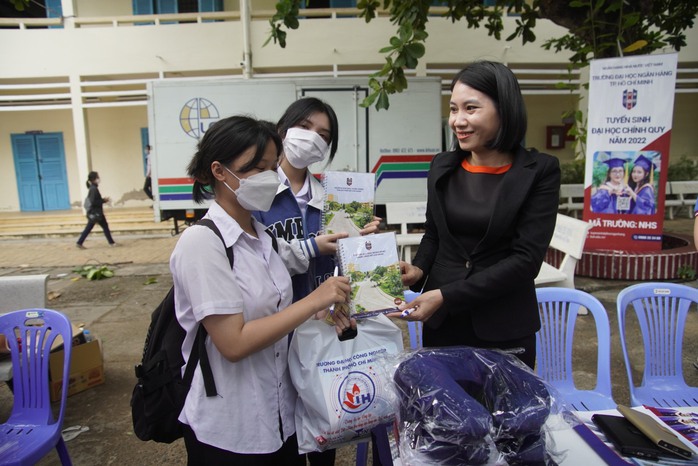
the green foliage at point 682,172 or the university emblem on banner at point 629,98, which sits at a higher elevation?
the university emblem on banner at point 629,98

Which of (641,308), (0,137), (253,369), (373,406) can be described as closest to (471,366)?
(373,406)

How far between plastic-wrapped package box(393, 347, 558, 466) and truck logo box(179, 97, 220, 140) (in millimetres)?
7282

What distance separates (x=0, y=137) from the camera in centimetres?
1168

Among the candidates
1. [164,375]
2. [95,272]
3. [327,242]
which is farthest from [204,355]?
[95,272]

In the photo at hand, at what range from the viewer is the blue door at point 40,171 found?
460 inches

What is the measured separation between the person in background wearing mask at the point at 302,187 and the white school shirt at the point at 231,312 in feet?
1.53

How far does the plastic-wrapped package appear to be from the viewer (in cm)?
Result: 90

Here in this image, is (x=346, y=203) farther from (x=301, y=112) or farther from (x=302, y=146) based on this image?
(x=301, y=112)

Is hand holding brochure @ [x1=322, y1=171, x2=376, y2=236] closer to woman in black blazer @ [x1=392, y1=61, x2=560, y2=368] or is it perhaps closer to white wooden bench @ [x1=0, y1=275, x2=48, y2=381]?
woman in black blazer @ [x1=392, y1=61, x2=560, y2=368]

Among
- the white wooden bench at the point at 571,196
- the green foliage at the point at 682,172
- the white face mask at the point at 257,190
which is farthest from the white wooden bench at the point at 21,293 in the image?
the green foliage at the point at 682,172

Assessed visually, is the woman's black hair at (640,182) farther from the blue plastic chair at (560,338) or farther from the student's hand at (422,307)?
the student's hand at (422,307)

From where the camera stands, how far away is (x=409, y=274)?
1.64 m

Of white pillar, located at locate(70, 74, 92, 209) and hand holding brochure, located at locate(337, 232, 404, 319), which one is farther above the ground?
white pillar, located at locate(70, 74, 92, 209)

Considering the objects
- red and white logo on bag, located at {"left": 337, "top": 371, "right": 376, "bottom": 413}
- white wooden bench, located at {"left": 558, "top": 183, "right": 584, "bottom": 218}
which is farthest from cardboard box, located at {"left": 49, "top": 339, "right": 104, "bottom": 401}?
white wooden bench, located at {"left": 558, "top": 183, "right": 584, "bottom": 218}
